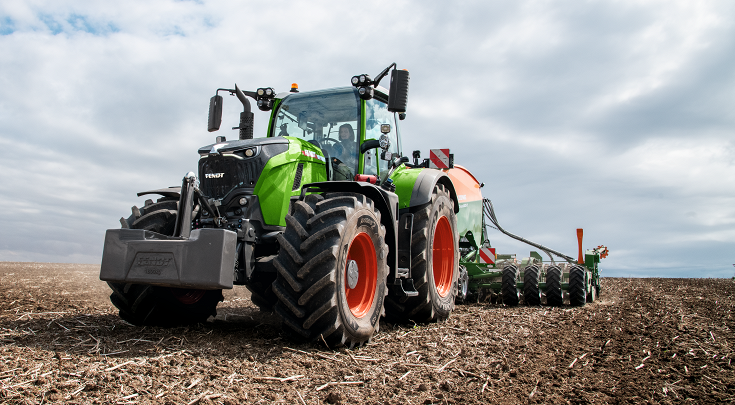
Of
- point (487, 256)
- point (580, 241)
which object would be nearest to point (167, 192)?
point (487, 256)

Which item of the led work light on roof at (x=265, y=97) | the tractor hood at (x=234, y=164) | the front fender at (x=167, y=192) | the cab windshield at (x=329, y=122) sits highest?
the led work light on roof at (x=265, y=97)

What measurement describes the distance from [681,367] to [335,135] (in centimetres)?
433

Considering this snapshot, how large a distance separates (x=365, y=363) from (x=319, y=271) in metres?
0.86

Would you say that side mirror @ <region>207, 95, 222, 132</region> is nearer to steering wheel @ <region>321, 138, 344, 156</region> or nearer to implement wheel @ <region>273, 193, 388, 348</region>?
steering wheel @ <region>321, 138, 344, 156</region>

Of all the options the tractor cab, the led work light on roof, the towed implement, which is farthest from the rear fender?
the led work light on roof

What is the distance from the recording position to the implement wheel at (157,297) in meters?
5.36

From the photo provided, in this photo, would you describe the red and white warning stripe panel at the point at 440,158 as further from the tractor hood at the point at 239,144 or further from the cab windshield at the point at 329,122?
the tractor hood at the point at 239,144

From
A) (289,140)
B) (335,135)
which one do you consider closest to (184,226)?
(289,140)

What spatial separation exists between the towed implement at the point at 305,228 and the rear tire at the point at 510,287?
6.88ft

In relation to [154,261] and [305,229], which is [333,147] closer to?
[305,229]

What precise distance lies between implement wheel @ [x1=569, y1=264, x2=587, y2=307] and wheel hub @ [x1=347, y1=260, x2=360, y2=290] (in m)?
5.91

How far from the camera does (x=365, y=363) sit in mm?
4320

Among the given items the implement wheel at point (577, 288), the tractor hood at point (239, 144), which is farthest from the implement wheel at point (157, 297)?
the implement wheel at point (577, 288)

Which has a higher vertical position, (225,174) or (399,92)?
(399,92)
